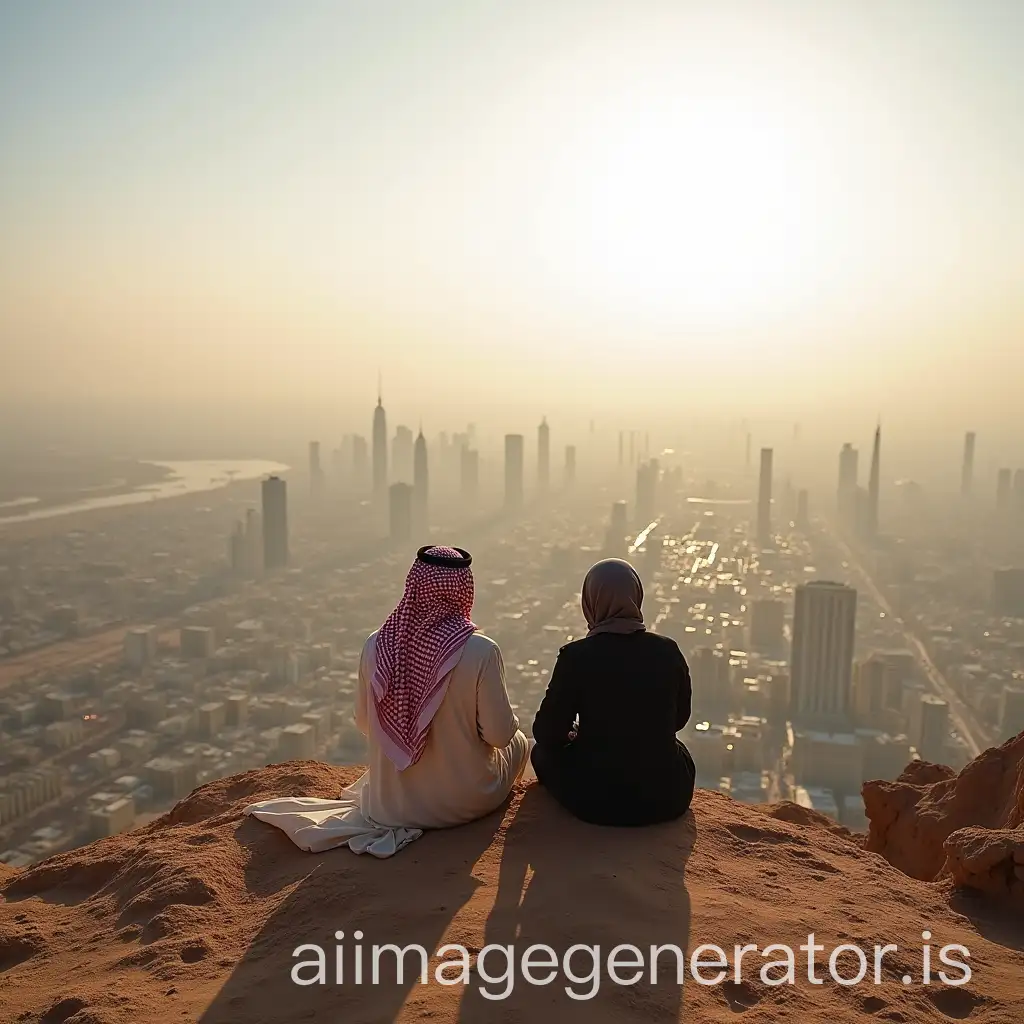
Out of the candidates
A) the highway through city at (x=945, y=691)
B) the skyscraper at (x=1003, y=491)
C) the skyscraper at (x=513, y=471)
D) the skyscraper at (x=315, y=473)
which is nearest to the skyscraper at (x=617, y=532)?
the highway through city at (x=945, y=691)

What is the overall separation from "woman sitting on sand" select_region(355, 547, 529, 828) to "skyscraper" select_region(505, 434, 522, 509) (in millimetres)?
38330

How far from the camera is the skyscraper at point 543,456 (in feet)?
161

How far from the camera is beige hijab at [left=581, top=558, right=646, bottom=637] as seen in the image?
2.66 m

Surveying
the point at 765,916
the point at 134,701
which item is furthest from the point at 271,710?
the point at 765,916

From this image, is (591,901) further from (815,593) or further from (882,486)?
(882,486)

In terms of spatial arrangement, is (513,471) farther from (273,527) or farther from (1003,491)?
(1003,491)

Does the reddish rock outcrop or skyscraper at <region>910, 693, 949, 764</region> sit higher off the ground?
the reddish rock outcrop

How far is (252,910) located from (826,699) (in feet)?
50.0

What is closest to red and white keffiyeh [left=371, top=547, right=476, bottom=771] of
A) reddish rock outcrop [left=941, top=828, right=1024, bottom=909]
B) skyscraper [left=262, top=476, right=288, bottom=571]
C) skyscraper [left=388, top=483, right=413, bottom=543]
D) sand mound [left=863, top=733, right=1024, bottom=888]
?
reddish rock outcrop [left=941, top=828, right=1024, bottom=909]

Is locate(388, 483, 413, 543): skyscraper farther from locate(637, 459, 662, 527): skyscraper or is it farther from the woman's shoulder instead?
the woman's shoulder

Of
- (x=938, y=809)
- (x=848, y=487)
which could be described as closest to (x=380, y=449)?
(x=848, y=487)

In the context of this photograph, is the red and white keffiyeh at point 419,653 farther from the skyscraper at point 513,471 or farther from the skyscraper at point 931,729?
the skyscraper at point 513,471

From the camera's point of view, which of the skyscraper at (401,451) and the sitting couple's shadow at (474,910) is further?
the skyscraper at (401,451)

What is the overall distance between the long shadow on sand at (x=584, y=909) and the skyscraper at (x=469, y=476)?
40.5 meters
